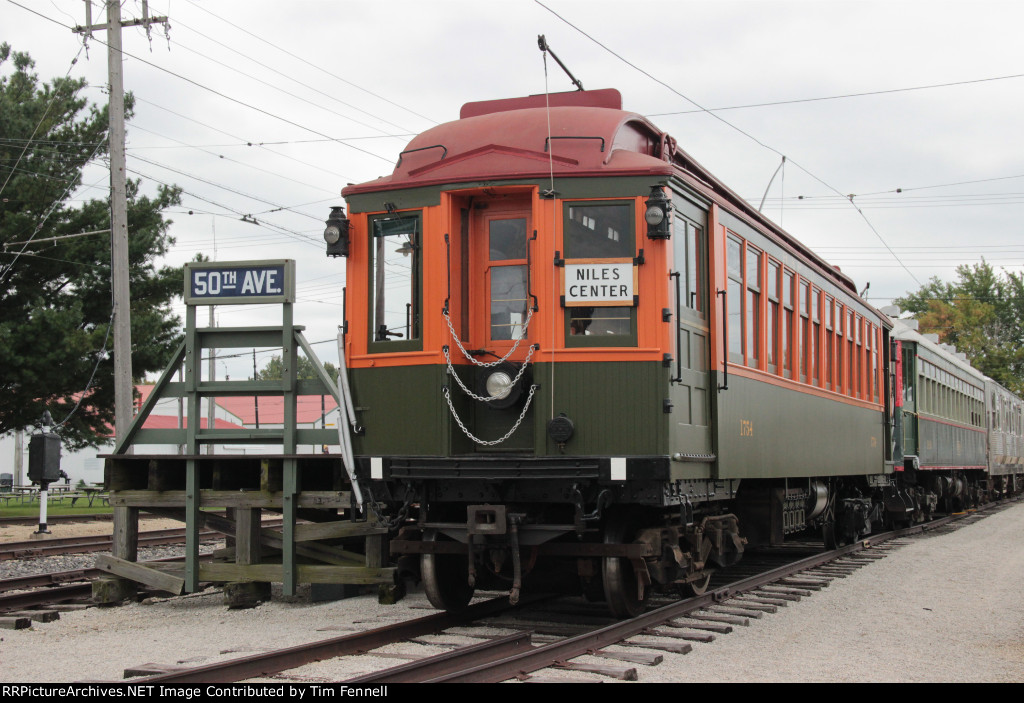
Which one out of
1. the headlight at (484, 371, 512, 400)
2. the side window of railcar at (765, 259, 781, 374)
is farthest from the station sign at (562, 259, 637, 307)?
the side window of railcar at (765, 259, 781, 374)

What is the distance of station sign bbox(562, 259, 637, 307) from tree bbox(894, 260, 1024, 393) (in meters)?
61.9

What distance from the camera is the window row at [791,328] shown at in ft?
30.8

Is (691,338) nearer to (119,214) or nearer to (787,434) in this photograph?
(787,434)

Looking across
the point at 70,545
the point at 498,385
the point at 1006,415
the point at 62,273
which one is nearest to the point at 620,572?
the point at 498,385

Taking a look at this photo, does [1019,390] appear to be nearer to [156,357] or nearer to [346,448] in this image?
[156,357]

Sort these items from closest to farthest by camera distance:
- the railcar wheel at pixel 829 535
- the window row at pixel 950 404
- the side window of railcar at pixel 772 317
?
the side window of railcar at pixel 772 317
the railcar wheel at pixel 829 535
the window row at pixel 950 404

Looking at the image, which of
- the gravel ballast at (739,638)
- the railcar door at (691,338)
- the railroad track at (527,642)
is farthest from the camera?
the railcar door at (691,338)

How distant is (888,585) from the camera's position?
11414mm

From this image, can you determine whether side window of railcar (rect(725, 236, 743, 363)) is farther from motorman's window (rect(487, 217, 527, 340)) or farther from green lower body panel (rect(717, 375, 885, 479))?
motorman's window (rect(487, 217, 527, 340))

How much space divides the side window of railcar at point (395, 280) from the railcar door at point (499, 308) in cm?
43

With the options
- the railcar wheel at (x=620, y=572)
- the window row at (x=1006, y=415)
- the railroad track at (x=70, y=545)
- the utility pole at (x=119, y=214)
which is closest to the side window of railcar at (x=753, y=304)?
the railcar wheel at (x=620, y=572)

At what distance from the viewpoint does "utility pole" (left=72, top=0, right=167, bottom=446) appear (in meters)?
13.8

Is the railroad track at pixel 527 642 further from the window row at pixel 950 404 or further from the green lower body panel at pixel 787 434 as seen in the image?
the window row at pixel 950 404
